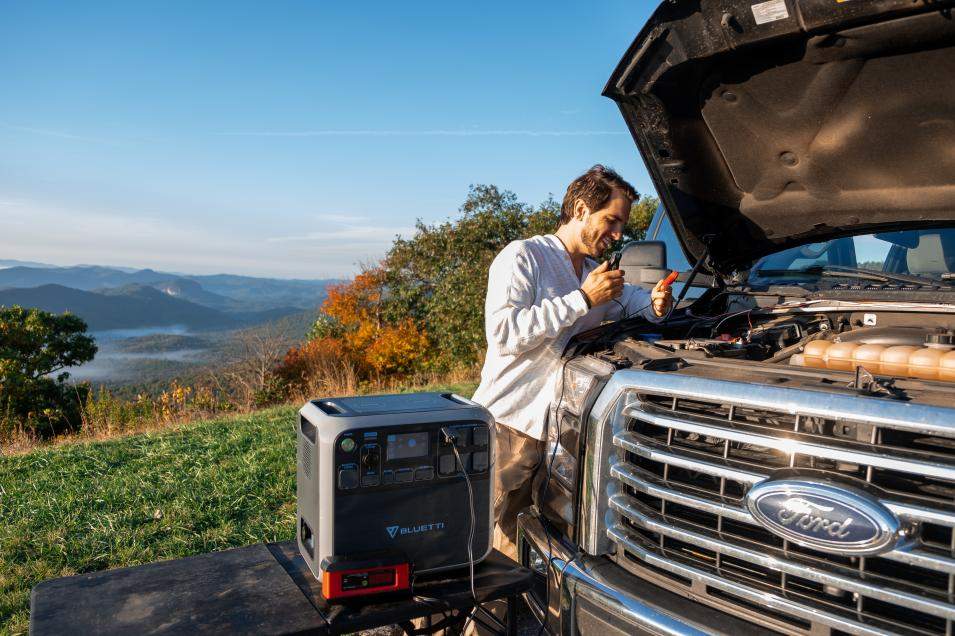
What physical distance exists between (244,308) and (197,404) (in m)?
149

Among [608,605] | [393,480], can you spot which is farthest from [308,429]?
[608,605]

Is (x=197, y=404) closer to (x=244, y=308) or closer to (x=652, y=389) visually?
(x=652, y=389)

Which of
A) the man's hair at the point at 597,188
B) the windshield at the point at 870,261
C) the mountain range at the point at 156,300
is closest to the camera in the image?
the windshield at the point at 870,261

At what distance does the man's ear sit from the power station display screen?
5.16 feet

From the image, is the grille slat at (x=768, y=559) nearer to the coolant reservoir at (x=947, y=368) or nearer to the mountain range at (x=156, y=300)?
the coolant reservoir at (x=947, y=368)

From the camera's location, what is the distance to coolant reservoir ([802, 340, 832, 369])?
2309 millimetres

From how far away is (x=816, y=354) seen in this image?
92.2 inches

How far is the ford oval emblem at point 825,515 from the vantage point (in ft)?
5.04

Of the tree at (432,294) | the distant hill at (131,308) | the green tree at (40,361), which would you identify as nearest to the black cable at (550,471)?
the tree at (432,294)

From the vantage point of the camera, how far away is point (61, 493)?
5168mm

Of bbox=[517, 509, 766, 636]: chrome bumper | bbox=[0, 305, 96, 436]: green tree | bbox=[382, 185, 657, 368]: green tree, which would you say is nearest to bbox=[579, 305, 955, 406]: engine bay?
bbox=[517, 509, 766, 636]: chrome bumper

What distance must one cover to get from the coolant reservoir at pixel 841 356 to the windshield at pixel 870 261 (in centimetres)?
79

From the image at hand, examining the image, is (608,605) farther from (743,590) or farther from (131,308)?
(131,308)

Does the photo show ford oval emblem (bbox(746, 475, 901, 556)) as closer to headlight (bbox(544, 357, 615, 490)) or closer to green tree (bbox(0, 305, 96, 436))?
headlight (bbox(544, 357, 615, 490))
